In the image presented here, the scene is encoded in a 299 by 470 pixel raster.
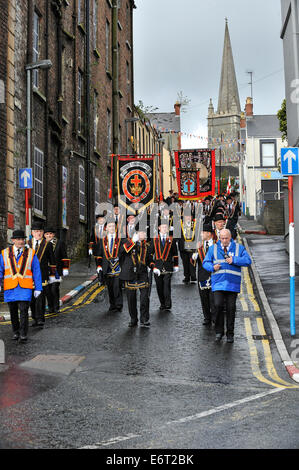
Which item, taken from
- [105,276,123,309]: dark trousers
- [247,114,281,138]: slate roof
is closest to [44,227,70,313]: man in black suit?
[105,276,123,309]: dark trousers

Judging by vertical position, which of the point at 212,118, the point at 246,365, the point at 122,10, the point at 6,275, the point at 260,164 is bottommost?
the point at 246,365

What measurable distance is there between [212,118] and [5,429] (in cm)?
14461

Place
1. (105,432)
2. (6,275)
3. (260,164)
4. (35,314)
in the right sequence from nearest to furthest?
(105,432), (6,275), (35,314), (260,164)

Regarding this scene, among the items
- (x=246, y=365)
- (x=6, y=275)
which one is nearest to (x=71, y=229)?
(x=6, y=275)

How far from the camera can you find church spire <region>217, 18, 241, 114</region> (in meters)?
137

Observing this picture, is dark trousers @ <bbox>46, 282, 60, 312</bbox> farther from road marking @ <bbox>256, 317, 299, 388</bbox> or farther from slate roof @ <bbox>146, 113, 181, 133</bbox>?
slate roof @ <bbox>146, 113, 181, 133</bbox>

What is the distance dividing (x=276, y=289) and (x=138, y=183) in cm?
A: 852

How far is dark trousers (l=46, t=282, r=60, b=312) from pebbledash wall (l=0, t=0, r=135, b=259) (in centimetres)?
287

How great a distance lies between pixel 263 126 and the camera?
54.4m

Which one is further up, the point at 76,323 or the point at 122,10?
the point at 122,10

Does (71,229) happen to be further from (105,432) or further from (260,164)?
(260,164)

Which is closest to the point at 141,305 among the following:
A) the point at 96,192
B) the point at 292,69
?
the point at 292,69

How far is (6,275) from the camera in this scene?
11391mm

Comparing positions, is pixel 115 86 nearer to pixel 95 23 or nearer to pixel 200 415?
pixel 95 23
